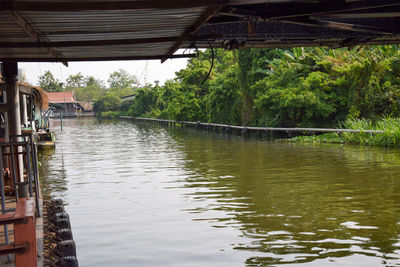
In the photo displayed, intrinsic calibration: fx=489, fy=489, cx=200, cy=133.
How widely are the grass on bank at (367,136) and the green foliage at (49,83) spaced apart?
101 meters

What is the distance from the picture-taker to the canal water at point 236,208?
7887 mm

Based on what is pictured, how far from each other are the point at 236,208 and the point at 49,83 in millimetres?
116366

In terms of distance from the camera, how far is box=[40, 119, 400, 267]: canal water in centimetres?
789

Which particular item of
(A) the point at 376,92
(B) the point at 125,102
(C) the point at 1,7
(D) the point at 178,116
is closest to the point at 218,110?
(D) the point at 178,116

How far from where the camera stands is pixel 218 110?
40.2 metres

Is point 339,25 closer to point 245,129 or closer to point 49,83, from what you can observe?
point 245,129

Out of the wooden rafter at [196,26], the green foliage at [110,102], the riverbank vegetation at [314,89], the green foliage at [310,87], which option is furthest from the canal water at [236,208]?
the green foliage at [110,102]

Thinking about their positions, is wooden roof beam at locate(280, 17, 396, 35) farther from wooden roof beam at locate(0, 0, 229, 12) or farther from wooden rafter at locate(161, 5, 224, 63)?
wooden roof beam at locate(0, 0, 229, 12)

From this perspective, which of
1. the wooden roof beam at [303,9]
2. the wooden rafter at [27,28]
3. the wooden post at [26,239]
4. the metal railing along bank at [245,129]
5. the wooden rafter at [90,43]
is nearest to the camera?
the wooden post at [26,239]

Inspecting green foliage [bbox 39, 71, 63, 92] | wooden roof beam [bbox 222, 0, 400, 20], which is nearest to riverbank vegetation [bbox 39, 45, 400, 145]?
wooden roof beam [bbox 222, 0, 400, 20]

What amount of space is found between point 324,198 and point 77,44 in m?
7.55

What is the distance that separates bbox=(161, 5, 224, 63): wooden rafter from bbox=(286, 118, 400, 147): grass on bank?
54.4ft

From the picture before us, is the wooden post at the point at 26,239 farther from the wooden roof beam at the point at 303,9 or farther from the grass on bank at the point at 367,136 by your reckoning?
the grass on bank at the point at 367,136

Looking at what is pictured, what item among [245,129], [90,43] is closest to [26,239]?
[90,43]
